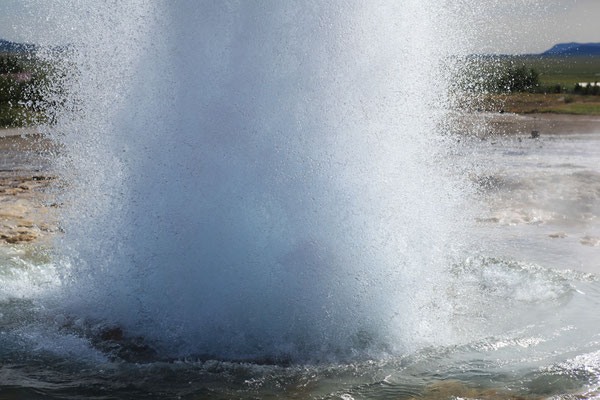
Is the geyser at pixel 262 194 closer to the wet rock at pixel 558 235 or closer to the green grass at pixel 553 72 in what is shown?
the wet rock at pixel 558 235

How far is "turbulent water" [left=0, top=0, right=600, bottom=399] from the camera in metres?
3.96

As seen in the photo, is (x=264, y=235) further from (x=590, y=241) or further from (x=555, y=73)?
(x=555, y=73)

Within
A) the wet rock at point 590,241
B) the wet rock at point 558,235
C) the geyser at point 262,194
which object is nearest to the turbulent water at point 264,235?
the geyser at point 262,194

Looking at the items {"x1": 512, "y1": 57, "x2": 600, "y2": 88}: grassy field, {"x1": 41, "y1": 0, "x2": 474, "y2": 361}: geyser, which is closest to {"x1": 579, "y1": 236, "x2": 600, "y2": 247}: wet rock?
{"x1": 41, "y1": 0, "x2": 474, "y2": 361}: geyser

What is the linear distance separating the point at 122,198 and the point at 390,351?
199cm

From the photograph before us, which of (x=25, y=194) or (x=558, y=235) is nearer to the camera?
(x=558, y=235)

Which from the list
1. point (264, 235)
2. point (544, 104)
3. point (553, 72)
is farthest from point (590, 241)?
point (553, 72)

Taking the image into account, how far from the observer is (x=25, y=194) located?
32.4 ft

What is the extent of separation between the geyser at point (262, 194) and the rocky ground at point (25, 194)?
1759 millimetres

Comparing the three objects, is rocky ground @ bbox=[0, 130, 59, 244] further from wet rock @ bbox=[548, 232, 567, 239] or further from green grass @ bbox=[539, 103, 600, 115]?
green grass @ bbox=[539, 103, 600, 115]

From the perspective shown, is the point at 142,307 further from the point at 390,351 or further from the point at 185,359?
the point at 390,351

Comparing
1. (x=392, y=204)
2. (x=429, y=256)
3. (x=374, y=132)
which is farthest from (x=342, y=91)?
(x=429, y=256)

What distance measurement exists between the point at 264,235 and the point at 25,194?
6792 millimetres

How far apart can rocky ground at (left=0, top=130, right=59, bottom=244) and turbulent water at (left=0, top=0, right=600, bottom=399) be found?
161 cm
